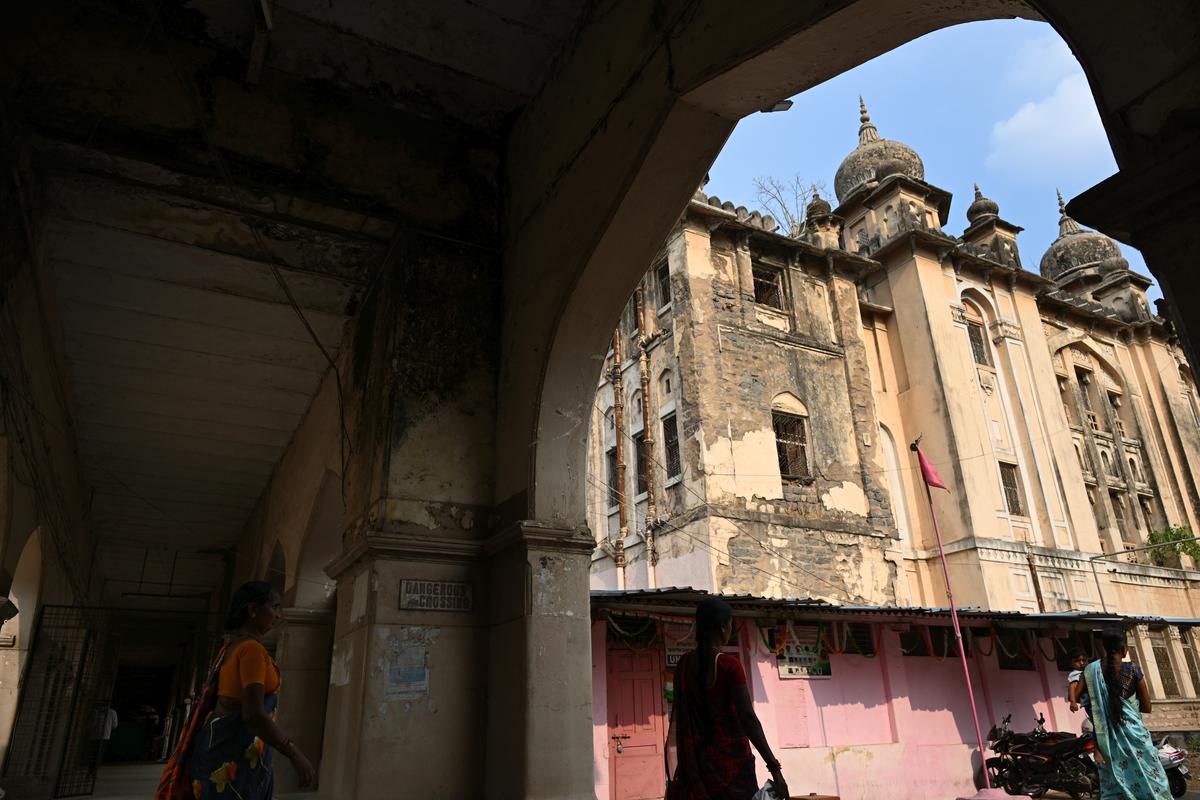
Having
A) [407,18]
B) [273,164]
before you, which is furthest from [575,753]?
[407,18]

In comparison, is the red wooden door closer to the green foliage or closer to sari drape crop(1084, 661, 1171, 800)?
sari drape crop(1084, 661, 1171, 800)

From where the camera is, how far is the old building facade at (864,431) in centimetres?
1547

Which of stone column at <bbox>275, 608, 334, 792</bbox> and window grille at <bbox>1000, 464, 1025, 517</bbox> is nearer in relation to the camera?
stone column at <bbox>275, 608, 334, 792</bbox>

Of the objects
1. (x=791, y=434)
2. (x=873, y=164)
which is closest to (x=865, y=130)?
(x=873, y=164)

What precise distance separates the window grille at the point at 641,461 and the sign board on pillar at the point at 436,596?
1177 centimetres

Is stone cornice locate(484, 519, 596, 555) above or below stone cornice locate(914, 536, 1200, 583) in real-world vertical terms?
below

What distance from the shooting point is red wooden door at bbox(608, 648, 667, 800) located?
10.2 metres

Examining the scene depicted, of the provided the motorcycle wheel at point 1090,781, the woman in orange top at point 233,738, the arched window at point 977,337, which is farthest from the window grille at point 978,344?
the woman in orange top at point 233,738

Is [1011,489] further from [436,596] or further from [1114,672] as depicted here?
[436,596]

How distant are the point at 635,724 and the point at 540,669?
6666mm

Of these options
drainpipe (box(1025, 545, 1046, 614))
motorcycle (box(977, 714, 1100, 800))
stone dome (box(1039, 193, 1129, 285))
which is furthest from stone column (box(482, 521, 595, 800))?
stone dome (box(1039, 193, 1129, 285))

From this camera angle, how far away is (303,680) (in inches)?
291

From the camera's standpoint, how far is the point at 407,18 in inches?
194

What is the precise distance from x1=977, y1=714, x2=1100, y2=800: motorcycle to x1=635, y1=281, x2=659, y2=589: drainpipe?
21.2ft
